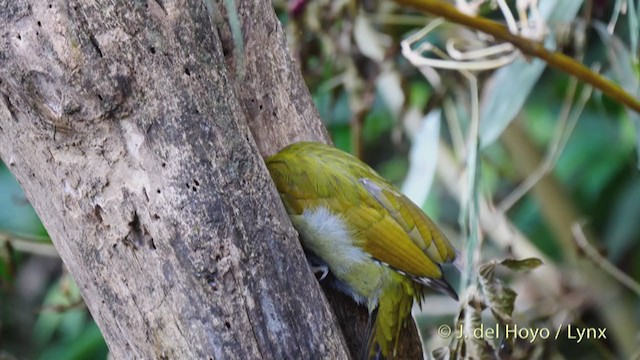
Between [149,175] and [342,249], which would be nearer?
[149,175]

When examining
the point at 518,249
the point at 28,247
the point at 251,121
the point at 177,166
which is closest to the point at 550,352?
the point at 518,249

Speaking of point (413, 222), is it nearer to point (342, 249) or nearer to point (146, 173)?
point (342, 249)

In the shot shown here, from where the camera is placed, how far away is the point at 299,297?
67.1 inches

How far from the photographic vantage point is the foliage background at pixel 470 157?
2.93 m

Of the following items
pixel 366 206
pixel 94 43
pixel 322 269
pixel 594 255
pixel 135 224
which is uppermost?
pixel 94 43

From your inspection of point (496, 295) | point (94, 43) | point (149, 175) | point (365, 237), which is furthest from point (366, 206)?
point (94, 43)

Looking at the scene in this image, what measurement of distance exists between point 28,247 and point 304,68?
3.87 feet

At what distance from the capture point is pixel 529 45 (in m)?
2.27

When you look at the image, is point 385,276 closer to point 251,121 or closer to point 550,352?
point 251,121

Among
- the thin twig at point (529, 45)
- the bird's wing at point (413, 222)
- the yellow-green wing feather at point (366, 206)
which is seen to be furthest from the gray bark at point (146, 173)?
the thin twig at point (529, 45)

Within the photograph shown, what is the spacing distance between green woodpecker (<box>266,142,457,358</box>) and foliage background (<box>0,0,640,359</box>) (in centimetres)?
27

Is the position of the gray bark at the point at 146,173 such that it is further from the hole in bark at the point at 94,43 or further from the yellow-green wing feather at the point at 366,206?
the yellow-green wing feather at the point at 366,206

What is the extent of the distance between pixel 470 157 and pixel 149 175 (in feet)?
3.40

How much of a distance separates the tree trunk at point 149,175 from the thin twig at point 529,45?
27.9 inches
